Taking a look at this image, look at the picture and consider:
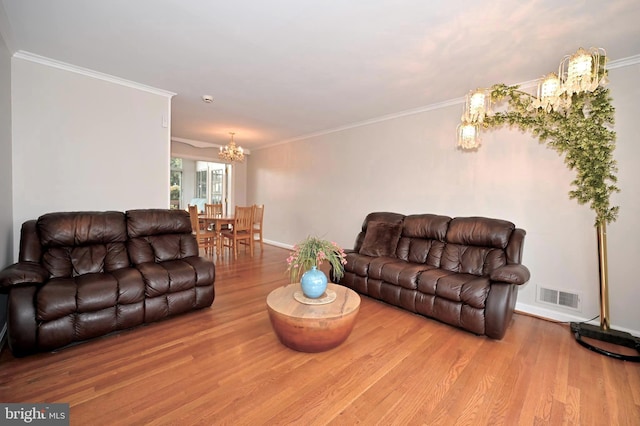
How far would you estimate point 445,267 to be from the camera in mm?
3221

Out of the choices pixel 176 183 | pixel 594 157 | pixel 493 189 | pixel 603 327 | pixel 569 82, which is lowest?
pixel 603 327

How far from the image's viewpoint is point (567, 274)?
290 cm

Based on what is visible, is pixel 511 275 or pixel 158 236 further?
pixel 158 236

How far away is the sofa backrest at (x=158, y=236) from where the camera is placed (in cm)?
296

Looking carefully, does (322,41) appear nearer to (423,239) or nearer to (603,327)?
(423,239)

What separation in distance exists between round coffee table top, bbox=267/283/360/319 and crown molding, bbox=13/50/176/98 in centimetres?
305

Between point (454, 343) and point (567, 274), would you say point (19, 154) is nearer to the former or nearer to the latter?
point (454, 343)

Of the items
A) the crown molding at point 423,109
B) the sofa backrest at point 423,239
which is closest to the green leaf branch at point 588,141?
the crown molding at point 423,109

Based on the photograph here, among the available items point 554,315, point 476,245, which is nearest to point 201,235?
point 476,245

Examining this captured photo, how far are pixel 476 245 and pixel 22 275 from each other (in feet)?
13.6

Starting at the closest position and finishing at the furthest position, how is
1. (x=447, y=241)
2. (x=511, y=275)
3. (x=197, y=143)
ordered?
(x=511, y=275), (x=447, y=241), (x=197, y=143)

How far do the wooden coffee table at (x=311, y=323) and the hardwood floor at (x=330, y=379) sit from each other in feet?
0.39

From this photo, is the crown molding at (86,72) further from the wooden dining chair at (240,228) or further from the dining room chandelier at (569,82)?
the dining room chandelier at (569,82)

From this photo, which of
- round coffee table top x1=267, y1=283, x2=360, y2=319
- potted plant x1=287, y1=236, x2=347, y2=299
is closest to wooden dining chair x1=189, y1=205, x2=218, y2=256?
round coffee table top x1=267, y1=283, x2=360, y2=319
